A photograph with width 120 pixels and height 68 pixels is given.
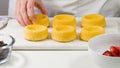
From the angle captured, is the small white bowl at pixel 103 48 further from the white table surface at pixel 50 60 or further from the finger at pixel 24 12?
the finger at pixel 24 12

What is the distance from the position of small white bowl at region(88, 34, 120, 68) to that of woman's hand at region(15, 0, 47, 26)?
27 cm

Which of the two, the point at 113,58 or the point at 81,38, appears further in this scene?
the point at 81,38

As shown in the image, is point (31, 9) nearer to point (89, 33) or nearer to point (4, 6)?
point (89, 33)

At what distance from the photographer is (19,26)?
97 cm

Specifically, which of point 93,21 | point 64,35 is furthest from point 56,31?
point 93,21

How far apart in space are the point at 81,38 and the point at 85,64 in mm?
146

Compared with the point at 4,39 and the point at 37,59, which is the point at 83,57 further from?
the point at 4,39

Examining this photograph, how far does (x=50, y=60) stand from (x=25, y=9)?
0.96ft

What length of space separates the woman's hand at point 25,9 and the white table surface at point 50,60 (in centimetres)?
18

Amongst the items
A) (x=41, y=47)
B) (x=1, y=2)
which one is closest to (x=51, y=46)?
(x=41, y=47)

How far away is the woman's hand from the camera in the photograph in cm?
95

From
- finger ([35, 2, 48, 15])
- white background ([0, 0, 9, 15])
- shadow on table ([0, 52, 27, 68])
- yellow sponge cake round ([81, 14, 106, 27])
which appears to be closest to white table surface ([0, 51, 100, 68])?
shadow on table ([0, 52, 27, 68])

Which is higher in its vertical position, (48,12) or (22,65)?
(48,12)

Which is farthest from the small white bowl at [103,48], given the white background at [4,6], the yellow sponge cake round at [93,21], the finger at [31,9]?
the white background at [4,6]
